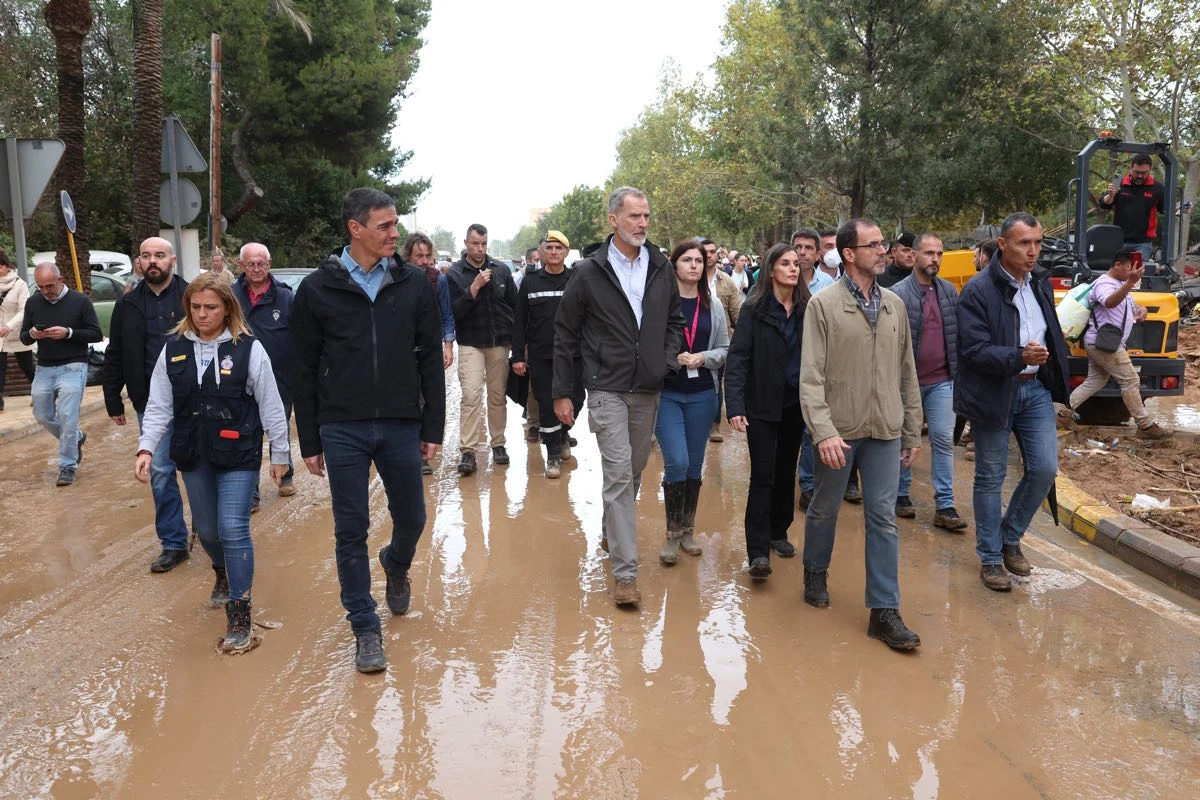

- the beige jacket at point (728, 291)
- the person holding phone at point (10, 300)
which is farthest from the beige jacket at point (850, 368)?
the person holding phone at point (10, 300)

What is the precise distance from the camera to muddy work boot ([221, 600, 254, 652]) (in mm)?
4484

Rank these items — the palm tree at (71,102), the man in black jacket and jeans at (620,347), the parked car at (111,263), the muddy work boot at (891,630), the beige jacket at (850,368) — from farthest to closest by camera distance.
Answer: the parked car at (111,263)
the palm tree at (71,102)
the man in black jacket and jeans at (620,347)
the beige jacket at (850,368)
the muddy work boot at (891,630)

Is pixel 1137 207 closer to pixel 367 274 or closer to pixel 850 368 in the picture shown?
pixel 850 368

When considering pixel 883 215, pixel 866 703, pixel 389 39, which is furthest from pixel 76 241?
pixel 389 39

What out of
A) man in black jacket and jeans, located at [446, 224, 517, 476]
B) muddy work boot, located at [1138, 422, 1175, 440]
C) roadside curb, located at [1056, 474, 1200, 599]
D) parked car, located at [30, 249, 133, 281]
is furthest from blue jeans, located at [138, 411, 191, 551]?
parked car, located at [30, 249, 133, 281]

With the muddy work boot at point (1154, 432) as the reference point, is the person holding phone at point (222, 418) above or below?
above

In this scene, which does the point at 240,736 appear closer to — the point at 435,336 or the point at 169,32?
the point at 435,336

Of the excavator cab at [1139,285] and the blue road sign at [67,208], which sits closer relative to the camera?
the excavator cab at [1139,285]

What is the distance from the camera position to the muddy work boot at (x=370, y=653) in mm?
4219

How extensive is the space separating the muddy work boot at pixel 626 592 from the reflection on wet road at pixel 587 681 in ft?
0.24

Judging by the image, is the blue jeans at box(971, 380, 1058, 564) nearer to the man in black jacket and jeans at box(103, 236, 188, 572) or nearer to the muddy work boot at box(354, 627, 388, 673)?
the muddy work boot at box(354, 627, 388, 673)

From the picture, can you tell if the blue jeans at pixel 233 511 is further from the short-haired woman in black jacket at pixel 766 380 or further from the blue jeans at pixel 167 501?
the short-haired woman in black jacket at pixel 766 380

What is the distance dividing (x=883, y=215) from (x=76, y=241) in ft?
66.3

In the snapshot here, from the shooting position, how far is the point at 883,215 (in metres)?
27.1
